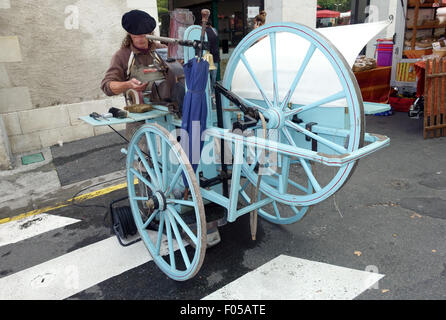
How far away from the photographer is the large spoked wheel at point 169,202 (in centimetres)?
232

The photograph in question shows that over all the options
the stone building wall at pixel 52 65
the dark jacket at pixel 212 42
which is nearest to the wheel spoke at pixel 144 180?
the dark jacket at pixel 212 42

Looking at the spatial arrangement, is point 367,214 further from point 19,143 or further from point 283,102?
point 19,143

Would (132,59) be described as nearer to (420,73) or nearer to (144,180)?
(144,180)

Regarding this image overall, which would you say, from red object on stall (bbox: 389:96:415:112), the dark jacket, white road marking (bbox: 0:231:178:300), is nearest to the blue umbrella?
the dark jacket

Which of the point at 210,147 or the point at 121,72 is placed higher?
the point at 121,72

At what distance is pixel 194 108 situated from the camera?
8.23ft

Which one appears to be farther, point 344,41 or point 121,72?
point 121,72

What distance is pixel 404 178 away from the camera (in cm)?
446

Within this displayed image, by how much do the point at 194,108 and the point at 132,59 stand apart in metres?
1.15

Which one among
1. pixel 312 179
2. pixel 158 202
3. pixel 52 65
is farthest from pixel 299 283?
pixel 52 65

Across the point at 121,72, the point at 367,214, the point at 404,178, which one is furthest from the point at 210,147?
the point at 404,178
